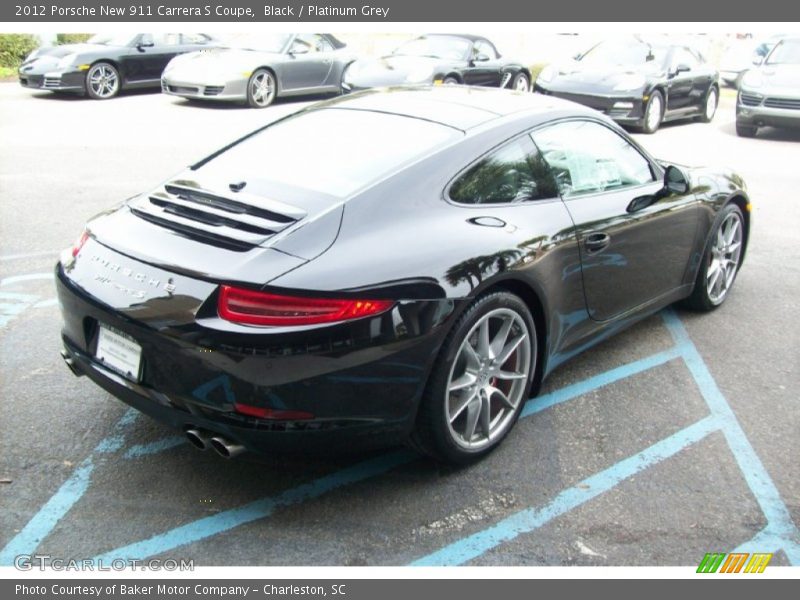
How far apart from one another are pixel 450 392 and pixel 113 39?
13.6 metres

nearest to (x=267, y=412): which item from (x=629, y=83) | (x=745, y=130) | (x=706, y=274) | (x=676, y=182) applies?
(x=676, y=182)

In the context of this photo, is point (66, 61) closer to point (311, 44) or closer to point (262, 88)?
point (262, 88)

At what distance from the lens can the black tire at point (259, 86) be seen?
13.6 m

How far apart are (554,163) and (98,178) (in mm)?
5951

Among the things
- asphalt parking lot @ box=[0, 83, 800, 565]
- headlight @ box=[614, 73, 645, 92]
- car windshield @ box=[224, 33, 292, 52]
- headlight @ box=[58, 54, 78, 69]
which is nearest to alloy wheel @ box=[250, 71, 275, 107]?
car windshield @ box=[224, 33, 292, 52]

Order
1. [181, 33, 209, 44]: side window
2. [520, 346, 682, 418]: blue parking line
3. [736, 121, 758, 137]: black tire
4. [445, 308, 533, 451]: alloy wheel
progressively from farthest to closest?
[181, 33, 209, 44]: side window, [736, 121, 758, 137]: black tire, [520, 346, 682, 418]: blue parking line, [445, 308, 533, 451]: alloy wheel

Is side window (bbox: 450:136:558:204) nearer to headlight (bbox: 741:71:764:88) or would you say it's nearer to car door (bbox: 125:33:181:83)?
headlight (bbox: 741:71:764:88)

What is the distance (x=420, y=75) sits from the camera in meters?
13.0

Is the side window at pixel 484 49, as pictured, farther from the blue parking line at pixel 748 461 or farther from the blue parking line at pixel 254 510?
the blue parking line at pixel 254 510

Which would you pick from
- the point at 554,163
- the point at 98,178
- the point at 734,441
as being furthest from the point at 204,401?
the point at 98,178

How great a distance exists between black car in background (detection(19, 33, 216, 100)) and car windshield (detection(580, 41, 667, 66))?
7239mm

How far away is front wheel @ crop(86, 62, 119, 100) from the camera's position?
13.8 m

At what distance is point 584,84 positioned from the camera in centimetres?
1277

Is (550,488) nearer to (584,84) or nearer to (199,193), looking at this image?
(199,193)
